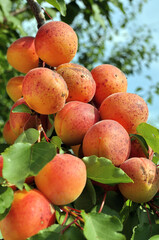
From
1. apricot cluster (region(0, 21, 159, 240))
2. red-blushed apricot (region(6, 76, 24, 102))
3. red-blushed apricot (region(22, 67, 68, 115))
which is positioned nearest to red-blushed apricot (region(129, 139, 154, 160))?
apricot cluster (region(0, 21, 159, 240))

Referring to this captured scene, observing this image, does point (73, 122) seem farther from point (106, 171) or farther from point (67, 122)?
point (106, 171)

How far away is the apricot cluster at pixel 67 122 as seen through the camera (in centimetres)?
60

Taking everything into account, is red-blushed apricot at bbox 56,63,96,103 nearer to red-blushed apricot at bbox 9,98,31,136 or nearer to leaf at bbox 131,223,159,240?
red-blushed apricot at bbox 9,98,31,136

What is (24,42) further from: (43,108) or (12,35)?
(12,35)

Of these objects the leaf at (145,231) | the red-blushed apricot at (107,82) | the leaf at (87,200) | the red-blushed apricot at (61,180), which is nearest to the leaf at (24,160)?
the red-blushed apricot at (61,180)

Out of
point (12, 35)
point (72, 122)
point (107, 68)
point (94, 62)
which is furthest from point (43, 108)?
point (94, 62)

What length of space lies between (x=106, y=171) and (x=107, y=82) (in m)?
0.39

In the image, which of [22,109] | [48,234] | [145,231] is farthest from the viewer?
[22,109]

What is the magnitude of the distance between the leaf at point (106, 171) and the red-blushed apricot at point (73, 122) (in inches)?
6.6

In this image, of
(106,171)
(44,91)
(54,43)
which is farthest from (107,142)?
(54,43)

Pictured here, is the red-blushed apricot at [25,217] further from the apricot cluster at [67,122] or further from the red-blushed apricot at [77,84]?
the red-blushed apricot at [77,84]

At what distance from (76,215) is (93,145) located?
0.19m

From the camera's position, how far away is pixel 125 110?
2.73 ft

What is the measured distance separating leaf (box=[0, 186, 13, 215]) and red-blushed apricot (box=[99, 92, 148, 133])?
0.38 m
